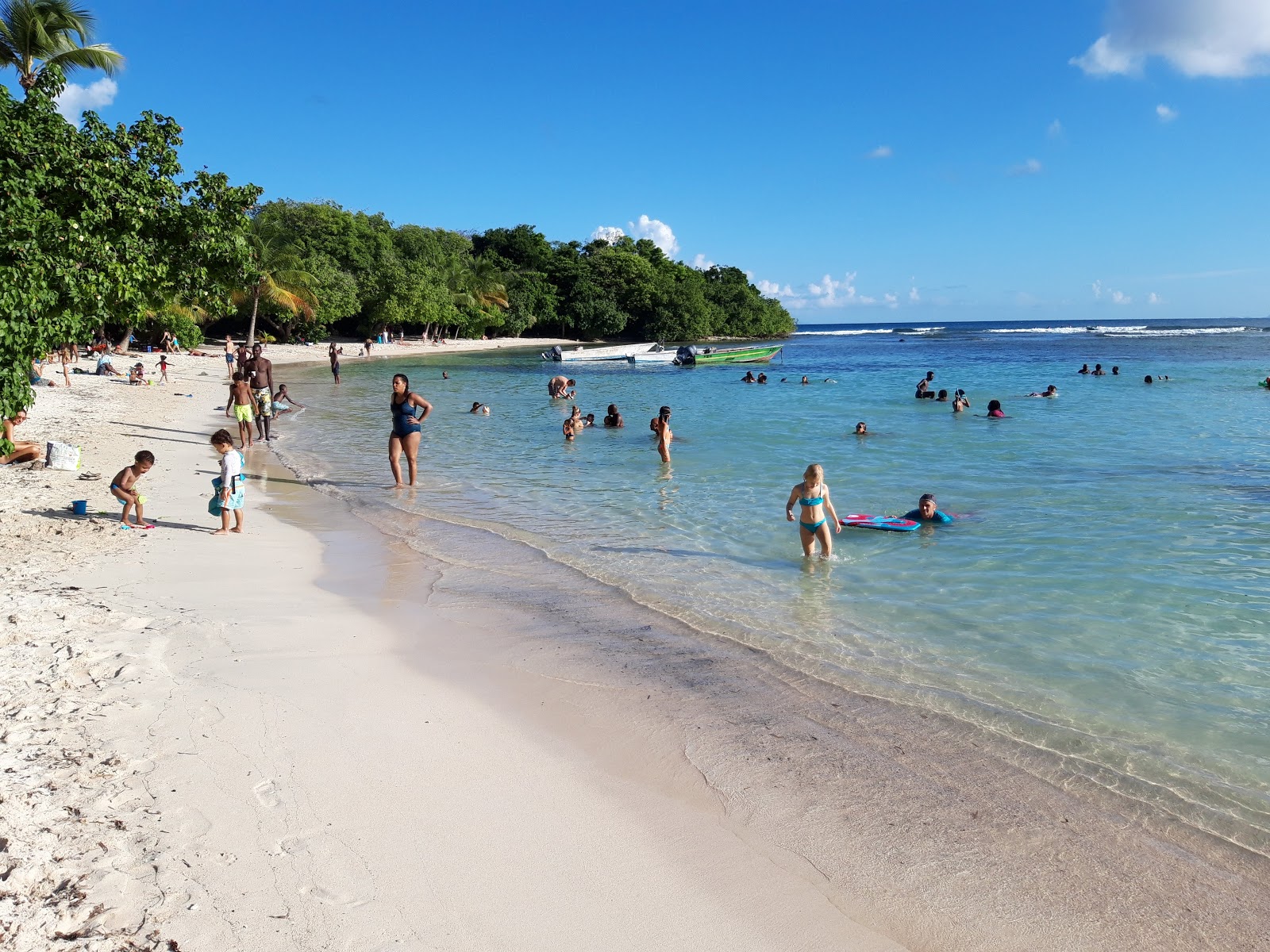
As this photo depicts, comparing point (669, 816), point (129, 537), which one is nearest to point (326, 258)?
point (129, 537)

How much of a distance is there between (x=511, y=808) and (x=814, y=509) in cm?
567

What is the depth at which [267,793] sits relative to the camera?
4.04m

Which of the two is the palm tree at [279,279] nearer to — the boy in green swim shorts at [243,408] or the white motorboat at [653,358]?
the white motorboat at [653,358]

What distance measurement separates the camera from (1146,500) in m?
12.4

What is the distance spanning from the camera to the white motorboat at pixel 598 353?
2174 inches

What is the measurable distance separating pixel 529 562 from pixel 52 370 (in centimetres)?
2894

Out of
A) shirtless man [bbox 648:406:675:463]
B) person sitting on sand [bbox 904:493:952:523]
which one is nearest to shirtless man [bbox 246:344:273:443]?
shirtless man [bbox 648:406:675:463]

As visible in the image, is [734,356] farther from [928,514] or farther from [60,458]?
[60,458]

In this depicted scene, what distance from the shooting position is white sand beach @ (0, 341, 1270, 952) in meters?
3.29

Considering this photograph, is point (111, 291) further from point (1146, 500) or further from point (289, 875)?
point (1146, 500)

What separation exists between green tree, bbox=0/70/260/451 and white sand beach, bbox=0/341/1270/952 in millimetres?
3028

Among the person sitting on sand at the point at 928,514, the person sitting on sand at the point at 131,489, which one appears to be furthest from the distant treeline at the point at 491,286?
the person sitting on sand at the point at 928,514

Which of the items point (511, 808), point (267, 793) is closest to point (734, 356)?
point (511, 808)

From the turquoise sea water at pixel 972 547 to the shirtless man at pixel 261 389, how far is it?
780 mm
